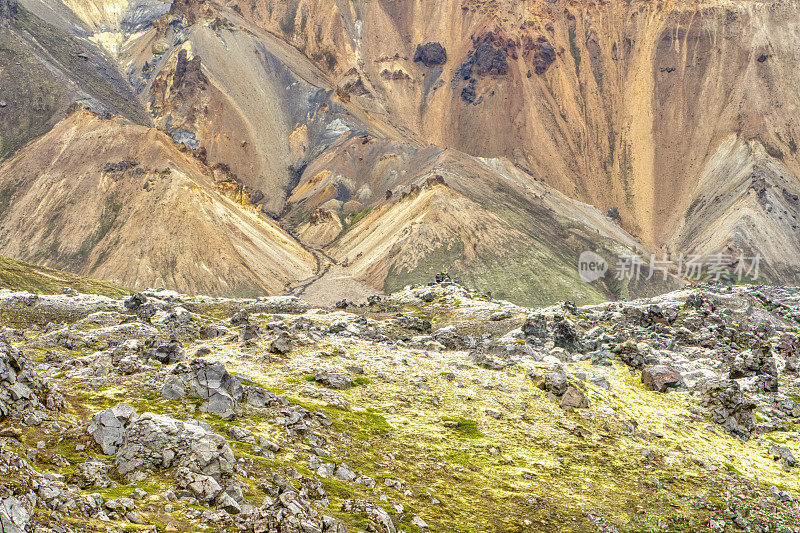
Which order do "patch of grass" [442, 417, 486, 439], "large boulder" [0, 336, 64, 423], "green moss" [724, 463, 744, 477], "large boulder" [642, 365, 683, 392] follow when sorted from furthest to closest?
"large boulder" [642, 365, 683, 392]
"patch of grass" [442, 417, 486, 439]
"green moss" [724, 463, 744, 477]
"large boulder" [0, 336, 64, 423]

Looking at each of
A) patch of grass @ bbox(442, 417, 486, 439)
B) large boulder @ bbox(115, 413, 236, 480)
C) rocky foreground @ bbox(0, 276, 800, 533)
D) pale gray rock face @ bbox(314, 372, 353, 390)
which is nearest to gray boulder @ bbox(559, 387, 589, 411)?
rocky foreground @ bbox(0, 276, 800, 533)

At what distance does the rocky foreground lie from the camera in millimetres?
22016

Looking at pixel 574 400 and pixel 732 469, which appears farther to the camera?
pixel 574 400

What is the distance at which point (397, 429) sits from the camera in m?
34.8

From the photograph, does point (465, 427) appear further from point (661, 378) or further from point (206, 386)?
point (661, 378)

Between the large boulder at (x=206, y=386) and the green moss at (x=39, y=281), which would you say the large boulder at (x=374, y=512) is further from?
the green moss at (x=39, y=281)

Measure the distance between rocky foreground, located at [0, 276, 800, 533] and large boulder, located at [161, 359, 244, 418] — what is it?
0.09 metres

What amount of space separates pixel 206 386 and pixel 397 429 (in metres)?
11.0

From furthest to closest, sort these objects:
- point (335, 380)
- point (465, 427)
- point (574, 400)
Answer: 1. point (335, 380)
2. point (574, 400)
3. point (465, 427)

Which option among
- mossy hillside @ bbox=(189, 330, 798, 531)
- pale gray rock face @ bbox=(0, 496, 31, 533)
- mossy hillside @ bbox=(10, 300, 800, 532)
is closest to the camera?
pale gray rock face @ bbox=(0, 496, 31, 533)

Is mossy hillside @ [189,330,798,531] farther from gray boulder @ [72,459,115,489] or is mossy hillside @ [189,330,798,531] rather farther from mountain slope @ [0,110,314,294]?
mountain slope @ [0,110,314,294]

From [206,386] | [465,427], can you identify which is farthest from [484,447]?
[206,386]

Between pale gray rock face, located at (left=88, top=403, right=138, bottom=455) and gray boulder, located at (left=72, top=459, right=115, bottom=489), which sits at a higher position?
pale gray rock face, located at (left=88, top=403, right=138, bottom=455)

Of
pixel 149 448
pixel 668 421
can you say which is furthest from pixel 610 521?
pixel 149 448
